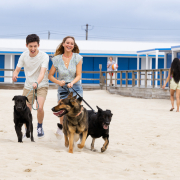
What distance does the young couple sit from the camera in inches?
226

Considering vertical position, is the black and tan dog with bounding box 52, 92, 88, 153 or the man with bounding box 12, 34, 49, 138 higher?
the man with bounding box 12, 34, 49, 138

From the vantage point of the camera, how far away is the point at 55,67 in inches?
230

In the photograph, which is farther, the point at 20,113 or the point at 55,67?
the point at 55,67

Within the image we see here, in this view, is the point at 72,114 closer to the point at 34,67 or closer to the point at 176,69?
the point at 34,67

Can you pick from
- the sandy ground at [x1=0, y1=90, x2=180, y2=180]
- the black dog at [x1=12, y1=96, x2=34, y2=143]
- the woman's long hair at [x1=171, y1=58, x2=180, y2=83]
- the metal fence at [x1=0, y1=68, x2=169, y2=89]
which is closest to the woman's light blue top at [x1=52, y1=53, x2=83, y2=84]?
the black dog at [x1=12, y1=96, x2=34, y2=143]

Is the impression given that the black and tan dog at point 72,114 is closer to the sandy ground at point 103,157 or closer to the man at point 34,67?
the sandy ground at point 103,157

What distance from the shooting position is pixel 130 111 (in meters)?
12.3

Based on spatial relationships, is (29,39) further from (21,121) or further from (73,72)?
(21,121)

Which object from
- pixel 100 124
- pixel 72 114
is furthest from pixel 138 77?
pixel 72 114

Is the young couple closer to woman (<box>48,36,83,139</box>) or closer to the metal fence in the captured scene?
woman (<box>48,36,83,139</box>)

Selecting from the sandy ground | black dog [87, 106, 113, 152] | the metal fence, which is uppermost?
the metal fence

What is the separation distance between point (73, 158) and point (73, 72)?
1.61 metres

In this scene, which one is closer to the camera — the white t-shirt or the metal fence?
the white t-shirt

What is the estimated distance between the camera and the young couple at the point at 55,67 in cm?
575
